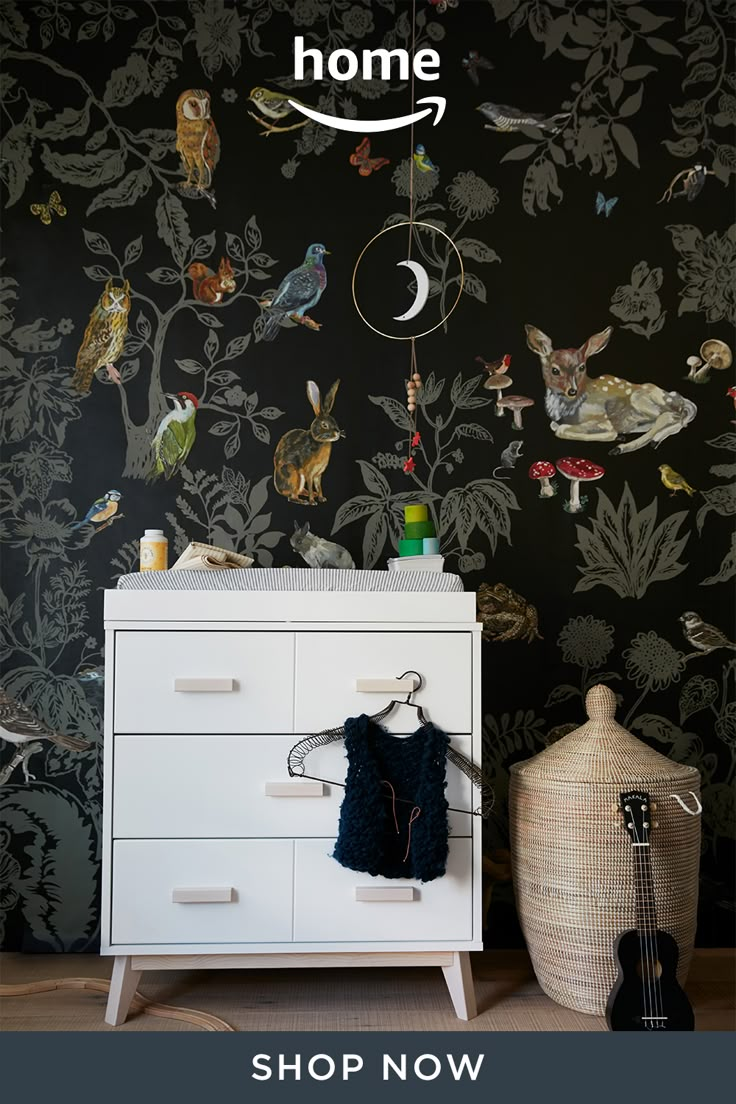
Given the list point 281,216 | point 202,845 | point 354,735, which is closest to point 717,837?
point 354,735

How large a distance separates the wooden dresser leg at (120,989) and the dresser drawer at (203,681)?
48 cm

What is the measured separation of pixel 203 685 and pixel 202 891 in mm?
410

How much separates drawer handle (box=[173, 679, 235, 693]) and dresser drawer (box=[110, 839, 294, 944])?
30cm

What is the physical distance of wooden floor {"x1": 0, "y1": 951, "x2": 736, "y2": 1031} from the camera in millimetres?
1903

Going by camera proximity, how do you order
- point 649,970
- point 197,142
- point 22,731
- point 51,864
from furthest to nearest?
1. point 197,142
2. point 51,864
3. point 22,731
4. point 649,970

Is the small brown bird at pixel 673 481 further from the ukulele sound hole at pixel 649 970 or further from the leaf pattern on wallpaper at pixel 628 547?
the ukulele sound hole at pixel 649 970

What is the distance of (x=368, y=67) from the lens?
2457 mm

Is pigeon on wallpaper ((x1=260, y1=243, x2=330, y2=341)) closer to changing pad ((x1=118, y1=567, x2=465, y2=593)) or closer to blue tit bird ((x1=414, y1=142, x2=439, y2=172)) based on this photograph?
blue tit bird ((x1=414, y1=142, x2=439, y2=172))

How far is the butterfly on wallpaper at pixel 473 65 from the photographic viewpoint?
246 cm

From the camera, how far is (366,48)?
8.07ft

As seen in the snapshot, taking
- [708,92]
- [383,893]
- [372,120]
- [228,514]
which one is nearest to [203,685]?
[383,893]

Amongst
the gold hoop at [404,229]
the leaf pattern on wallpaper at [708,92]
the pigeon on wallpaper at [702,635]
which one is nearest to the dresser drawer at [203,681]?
the gold hoop at [404,229]

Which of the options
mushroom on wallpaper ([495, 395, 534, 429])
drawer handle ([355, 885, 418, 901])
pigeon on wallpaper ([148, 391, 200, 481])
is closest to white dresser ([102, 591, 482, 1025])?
drawer handle ([355, 885, 418, 901])

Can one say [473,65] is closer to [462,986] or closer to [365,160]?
[365,160]
